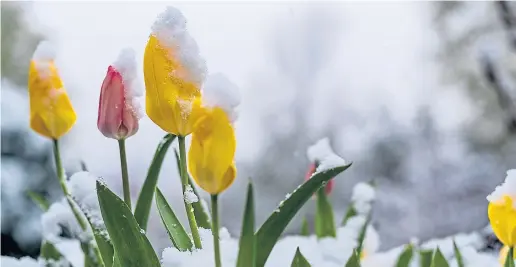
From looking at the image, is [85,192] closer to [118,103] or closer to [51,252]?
[118,103]

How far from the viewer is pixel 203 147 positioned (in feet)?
1.21

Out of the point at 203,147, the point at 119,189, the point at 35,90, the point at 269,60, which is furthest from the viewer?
the point at 269,60

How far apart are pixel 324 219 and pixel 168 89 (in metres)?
0.40

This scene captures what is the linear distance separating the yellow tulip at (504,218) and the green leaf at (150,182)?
23 cm

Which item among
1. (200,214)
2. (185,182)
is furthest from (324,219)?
(185,182)

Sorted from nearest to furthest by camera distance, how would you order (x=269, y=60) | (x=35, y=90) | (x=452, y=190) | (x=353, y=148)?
(x=35, y=90)
(x=452, y=190)
(x=353, y=148)
(x=269, y=60)

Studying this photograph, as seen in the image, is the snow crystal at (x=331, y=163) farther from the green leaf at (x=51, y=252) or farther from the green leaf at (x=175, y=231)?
the green leaf at (x=51, y=252)

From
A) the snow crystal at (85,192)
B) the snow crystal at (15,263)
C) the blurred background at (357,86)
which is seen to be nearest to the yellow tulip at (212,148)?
the snow crystal at (85,192)

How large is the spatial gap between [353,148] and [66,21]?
2019 mm

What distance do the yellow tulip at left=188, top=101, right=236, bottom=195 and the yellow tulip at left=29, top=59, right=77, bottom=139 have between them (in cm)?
18

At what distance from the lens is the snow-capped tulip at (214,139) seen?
365 millimetres

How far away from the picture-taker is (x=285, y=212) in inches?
15.2

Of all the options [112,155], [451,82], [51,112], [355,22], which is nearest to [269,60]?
[355,22]

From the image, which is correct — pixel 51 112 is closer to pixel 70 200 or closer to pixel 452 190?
pixel 70 200
